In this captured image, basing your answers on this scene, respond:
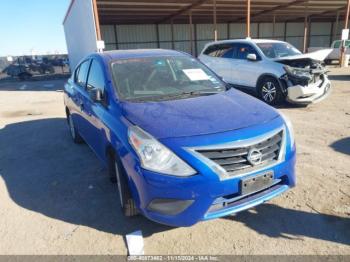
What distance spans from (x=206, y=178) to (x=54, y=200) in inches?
84.3

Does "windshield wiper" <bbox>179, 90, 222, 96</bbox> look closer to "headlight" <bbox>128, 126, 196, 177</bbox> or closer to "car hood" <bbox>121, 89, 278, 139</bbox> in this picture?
"car hood" <bbox>121, 89, 278, 139</bbox>

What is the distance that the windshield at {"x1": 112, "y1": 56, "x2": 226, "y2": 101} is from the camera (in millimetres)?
3254

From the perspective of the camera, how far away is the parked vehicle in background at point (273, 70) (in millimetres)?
7027

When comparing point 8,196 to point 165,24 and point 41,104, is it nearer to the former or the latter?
point 41,104

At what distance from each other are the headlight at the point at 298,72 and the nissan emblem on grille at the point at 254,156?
5258mm

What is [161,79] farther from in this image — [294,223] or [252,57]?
[252,57]

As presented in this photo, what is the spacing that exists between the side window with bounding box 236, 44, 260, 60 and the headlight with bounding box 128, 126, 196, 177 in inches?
265

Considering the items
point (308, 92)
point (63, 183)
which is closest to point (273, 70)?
point (308, 92)

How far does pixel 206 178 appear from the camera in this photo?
87.5 inches

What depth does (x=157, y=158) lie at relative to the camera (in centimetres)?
231

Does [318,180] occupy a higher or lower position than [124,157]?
lower

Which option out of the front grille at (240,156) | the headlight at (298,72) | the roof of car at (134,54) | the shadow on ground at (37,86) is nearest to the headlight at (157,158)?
the front grille at (240,156)

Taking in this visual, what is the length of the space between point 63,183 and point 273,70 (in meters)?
5.80

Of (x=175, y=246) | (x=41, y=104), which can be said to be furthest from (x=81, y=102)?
(x=41, y=104)
